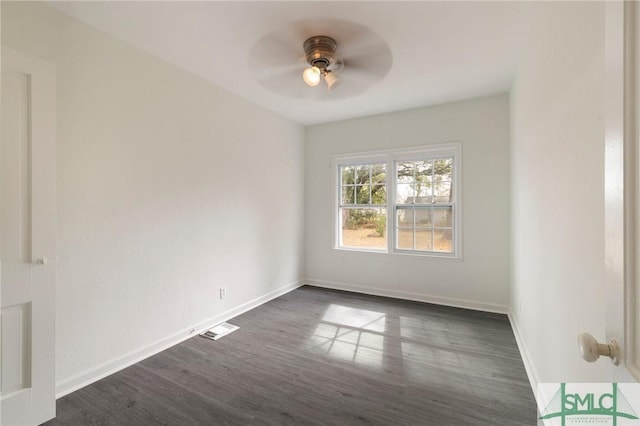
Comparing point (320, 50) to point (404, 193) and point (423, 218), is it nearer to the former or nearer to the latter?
point (404, 193)

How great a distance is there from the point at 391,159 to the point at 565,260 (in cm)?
289

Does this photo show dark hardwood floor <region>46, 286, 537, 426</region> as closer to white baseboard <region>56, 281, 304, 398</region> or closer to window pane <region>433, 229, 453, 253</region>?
white baseboard <region>56, 281, 304, 398</region>

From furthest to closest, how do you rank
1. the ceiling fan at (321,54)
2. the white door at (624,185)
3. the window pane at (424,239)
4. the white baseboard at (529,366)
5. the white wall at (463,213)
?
the window pane at (424,239) → the white wall at (463,213) → the ceiling fan at (321,54) → the white baseboard at (529,366) → the white door at (624,185)

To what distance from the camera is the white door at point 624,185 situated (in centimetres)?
53

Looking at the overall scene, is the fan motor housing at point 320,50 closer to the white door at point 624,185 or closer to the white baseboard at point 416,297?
the white door at point 624,185

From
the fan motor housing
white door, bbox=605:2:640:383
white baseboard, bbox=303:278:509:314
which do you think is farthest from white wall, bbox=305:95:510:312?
white door, bbox=605:2:640:383

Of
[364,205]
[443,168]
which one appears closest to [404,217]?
[364,205]

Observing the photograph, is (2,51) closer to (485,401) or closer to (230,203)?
(230,203)

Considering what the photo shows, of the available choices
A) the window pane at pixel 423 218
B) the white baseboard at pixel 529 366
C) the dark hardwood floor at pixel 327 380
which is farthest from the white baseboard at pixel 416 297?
the window pane at pixel 423 218

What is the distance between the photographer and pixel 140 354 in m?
2.38

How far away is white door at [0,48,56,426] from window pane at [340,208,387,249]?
3480 mm

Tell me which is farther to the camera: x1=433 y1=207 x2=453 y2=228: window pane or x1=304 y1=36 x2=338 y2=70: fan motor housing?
x1=433 y1=207 x2=453 y2=228: window pane

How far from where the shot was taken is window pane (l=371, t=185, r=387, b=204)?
4.20 metres

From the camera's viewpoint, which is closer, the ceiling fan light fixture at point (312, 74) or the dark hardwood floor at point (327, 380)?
the dark hardwood floor at point (327, 380)
